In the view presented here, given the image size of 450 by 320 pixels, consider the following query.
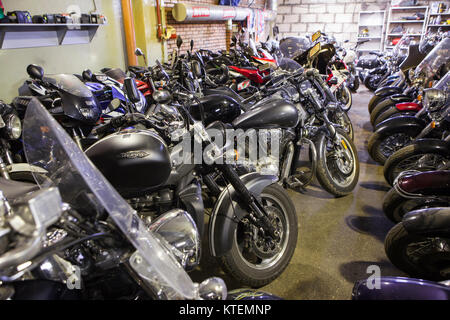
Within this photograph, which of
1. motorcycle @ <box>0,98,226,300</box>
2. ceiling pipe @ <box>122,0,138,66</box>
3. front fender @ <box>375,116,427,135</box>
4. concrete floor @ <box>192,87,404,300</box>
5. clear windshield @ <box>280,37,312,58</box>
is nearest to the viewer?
motorcycle @ <box>0,98,226,300</box>

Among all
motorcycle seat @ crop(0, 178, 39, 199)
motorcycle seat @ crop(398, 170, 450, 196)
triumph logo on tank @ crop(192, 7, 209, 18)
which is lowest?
motorcycle seat @ crop(398, 170, 450, 196)

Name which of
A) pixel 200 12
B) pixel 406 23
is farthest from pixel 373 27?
pixel 200 12

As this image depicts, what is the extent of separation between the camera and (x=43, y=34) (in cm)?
384

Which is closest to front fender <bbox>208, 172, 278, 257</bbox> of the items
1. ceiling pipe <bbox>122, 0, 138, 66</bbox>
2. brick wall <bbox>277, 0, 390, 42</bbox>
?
ceiling pipe <bbox>122, 0, 138, 66</bbox>

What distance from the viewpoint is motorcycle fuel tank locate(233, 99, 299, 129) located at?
2.04 m

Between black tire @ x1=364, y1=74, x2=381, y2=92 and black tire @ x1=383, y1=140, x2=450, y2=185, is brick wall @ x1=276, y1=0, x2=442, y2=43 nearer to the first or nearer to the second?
black tire @ x1=364, y1=74, x2=381, y2=92

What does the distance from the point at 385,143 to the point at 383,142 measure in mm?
33

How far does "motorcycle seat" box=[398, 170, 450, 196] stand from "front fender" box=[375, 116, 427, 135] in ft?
4.37

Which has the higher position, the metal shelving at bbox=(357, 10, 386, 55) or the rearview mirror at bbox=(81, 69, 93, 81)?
the metal shelving at bbox=(357, 10, 386, 55)

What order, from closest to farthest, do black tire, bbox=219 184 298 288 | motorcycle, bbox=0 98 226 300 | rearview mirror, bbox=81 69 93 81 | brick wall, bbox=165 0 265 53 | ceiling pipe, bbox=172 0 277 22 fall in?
motorcycle, bbox=0 98 226 300, black tire, bbox=219 184 298 288, rearview mirror, bbox=81 69 93 81, ceiling pipe, bbox=172 0 277 22, brick wall, bbox=165 0 265 53

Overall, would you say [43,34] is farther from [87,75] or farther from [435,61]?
[435,61]
